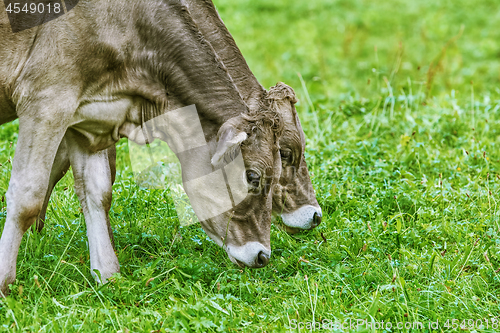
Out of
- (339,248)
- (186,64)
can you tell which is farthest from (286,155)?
(186,64)

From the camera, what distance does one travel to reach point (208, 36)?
472cm

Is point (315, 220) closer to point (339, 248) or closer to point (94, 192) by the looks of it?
point (339, 248)

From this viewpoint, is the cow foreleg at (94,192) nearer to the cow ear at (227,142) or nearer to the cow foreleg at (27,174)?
the cow foreleg at (27,174)

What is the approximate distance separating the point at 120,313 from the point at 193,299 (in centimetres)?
52

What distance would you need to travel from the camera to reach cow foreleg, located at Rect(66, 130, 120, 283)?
16.1 feet

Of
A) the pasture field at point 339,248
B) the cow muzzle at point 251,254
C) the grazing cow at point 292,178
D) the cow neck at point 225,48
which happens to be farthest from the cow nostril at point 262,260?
the cow neck at point 225,48


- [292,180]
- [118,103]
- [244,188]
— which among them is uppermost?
[118,103]

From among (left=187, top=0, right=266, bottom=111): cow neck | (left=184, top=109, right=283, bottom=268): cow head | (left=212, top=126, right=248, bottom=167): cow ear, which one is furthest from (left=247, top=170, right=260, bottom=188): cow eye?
(left=187, top=0, right=266, bottom=111): cow neck

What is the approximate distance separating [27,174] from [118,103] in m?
0.87

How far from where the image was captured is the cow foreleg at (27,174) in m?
4.28

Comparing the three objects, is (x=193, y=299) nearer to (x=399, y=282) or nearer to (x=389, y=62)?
(x=399, y=282)

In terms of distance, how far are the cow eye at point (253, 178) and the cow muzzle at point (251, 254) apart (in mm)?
482

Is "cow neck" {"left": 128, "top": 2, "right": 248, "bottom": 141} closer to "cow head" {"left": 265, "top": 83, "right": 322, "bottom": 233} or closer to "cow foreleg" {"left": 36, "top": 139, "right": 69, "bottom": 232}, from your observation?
"cow head" {"left": 265, "top": 83, "right": 322, "bottom": 233}

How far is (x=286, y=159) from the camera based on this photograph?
18.8ft
